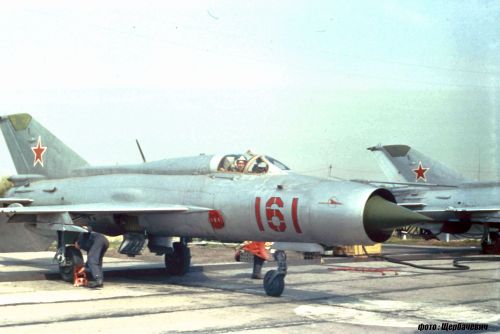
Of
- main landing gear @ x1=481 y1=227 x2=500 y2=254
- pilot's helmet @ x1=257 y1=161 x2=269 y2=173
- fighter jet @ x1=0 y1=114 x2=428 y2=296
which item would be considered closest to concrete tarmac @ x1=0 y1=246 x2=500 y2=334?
fighter jet @ x1=0 y1=114 x2=428 y2=296

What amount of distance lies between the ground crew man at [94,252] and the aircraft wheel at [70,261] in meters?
0.15

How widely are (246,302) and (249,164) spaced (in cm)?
251

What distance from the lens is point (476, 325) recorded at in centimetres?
787

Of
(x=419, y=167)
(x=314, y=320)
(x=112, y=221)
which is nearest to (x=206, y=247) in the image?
(x=419, y=167)

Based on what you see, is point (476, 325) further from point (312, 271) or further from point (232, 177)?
point (312, 271)

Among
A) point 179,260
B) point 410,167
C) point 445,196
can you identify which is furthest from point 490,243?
point 179,260

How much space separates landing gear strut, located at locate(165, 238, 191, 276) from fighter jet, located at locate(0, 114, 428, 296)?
0.02 metres

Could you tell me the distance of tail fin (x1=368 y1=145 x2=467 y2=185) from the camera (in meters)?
26.5

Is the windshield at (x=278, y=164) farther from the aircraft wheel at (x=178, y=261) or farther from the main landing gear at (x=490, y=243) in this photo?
the main landing gear at (x=490, y=243)

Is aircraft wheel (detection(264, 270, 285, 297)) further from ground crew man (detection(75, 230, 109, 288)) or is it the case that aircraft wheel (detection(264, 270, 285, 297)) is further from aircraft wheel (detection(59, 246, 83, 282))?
aircraft wheel (detection(59, 246, 83, 282))

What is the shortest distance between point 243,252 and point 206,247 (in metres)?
12.7

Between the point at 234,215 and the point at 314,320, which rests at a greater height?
the point at 234,215

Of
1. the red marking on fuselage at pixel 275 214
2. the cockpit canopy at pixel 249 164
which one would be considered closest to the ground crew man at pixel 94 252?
the cockpit canopy at pixel 249 164

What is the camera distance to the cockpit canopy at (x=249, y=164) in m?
11.1
